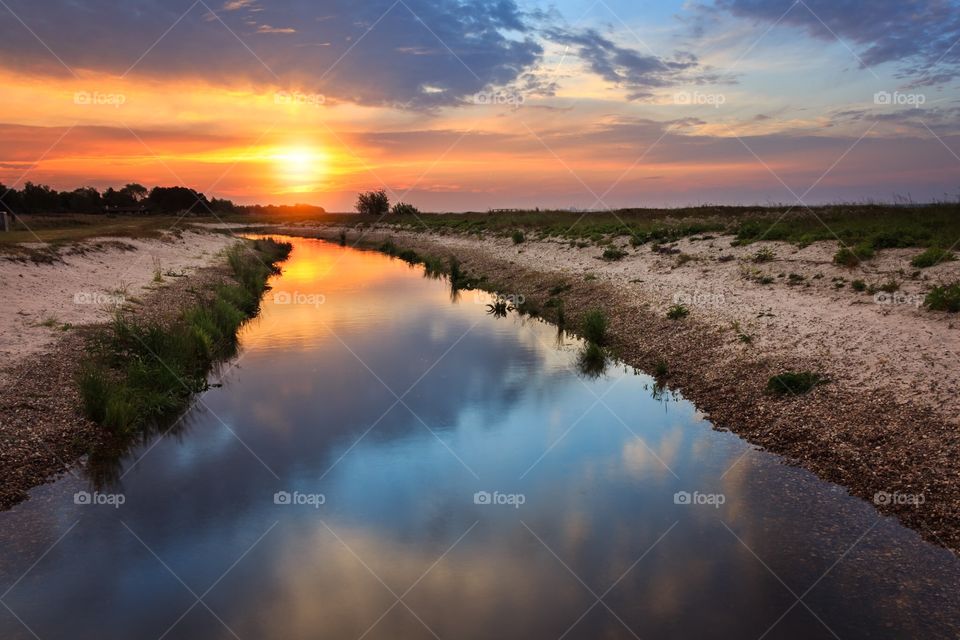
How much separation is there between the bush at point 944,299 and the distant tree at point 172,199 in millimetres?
141488

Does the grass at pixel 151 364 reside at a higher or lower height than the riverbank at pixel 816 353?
lower

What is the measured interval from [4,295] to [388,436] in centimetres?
1710

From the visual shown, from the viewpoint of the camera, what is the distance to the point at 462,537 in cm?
1034

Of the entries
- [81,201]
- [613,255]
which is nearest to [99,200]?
[81,201]

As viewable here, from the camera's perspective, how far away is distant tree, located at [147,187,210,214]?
13850cm

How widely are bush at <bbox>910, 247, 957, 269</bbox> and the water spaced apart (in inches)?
433

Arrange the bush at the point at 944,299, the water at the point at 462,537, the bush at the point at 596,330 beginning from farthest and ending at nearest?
the bush at the point at 596,330 → the bush at the point at 944,299 → the water at the point at 462,537

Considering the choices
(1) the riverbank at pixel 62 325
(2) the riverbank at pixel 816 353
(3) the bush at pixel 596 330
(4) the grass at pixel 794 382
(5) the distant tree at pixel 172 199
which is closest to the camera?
(2) the riverbank at pixel 816 353

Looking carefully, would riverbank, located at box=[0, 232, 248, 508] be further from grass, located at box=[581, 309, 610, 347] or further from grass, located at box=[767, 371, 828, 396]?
grass, located at box=[581, 309, 610, 347]

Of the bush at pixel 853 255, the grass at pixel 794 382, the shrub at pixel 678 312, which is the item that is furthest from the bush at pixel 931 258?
the grass at pixel 794 382

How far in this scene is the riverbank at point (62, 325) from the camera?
12.7 meters

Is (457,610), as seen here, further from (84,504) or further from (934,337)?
(934,337)

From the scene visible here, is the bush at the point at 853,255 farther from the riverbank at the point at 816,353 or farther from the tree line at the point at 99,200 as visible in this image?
the tree line at the point at 99,200

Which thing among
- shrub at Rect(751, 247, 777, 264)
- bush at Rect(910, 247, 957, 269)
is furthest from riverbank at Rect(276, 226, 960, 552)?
bush at Rect(910, 247, 957, 269)
